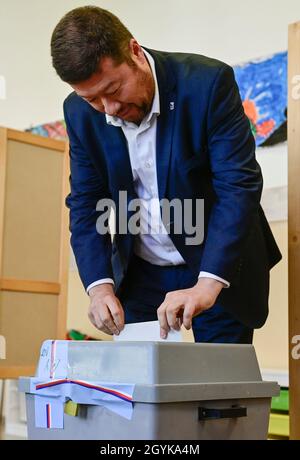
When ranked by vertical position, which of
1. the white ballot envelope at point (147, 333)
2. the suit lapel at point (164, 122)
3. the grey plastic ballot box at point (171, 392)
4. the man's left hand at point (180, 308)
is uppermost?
the suit lapel at point (164, 122)

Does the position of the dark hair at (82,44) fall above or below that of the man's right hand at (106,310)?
above

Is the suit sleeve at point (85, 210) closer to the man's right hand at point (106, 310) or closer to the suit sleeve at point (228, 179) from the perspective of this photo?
the man's right hand at point (106, 310)

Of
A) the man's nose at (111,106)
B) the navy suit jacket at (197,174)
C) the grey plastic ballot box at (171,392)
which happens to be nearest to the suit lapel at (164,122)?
the navy suit jacket at (197,174)

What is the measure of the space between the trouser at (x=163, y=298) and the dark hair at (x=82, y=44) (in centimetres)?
45

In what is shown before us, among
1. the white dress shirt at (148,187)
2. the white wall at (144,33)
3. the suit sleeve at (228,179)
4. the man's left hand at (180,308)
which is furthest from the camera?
the white wall at (144,33)

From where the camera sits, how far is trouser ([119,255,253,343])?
1385 millimetres

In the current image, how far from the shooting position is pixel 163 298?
144 cm

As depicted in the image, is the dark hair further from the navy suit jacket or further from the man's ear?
the navy suit jacket

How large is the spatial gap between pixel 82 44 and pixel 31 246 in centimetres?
192

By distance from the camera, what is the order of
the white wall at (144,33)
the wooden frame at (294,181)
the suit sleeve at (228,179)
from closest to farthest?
the suit sleeve at (228,179)
the wooden frame at (294,181)
the white wall at (144,33)

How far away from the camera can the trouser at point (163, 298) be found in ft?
4.54

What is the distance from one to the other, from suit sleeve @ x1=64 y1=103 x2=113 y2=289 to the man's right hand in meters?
0.05

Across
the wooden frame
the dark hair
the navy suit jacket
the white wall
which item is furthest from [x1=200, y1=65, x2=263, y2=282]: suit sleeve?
the white wall

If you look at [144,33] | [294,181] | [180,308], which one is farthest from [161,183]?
[144,33]
